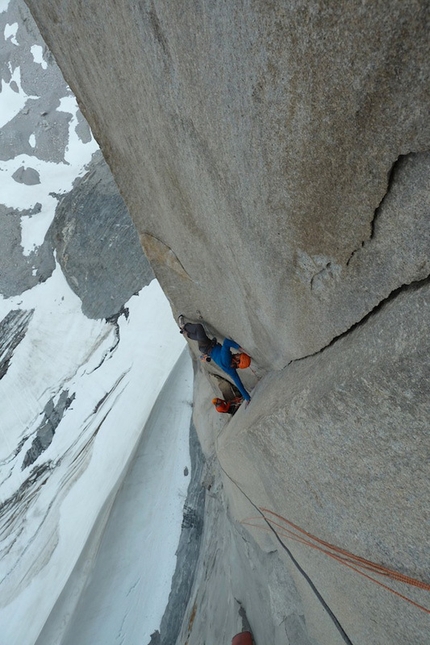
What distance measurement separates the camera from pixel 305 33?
103 centimetres

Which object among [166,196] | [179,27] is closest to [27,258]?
[166,196]

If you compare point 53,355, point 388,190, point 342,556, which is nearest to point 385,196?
point 388,190

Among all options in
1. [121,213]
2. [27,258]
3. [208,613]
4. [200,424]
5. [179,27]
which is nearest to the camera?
[179,27]

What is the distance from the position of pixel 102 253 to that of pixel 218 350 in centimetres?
1036

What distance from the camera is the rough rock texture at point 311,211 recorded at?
1.03 metres

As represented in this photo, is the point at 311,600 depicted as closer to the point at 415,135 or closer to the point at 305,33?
the point at 415,135

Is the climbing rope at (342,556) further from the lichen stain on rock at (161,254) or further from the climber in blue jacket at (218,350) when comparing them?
the lichen stain on rock at (161,254)

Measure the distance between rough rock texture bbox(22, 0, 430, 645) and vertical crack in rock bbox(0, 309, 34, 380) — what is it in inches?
417

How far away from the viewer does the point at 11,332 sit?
12484 mm

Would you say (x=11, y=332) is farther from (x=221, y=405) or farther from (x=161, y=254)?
(x=161, y=254)

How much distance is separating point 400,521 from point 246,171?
1324mm

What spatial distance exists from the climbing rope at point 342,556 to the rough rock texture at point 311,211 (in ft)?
0.13

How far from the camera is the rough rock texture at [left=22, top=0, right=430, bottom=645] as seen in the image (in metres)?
1.03

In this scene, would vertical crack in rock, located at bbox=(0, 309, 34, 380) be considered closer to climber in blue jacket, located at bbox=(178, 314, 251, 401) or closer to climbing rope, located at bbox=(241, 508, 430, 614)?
climber in blue jacket, located at bbox=(178, 314, 251, 401)
